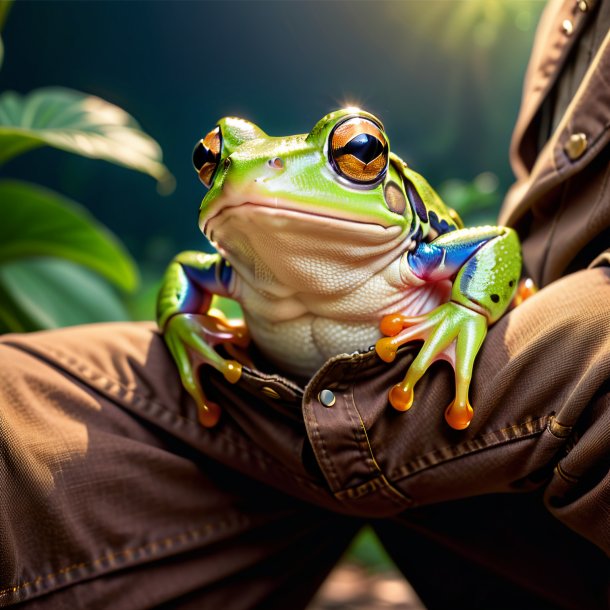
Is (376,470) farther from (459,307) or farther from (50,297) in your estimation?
(50,297)

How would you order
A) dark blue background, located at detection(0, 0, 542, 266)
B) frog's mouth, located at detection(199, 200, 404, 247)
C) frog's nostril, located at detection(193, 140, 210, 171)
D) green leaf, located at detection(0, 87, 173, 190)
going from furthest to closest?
dark blue background, located at detection(0, 0, 542, 266) < green leaf, located at detection(0, 87, 173, 190) < frog's nostril, located at detection(193, 140, 210, 171) < frog's mouth, located at detection(199, 200, 404, 247)

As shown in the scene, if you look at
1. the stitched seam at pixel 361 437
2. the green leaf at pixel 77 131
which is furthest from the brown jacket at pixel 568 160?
the green leaf at pixel 77 131

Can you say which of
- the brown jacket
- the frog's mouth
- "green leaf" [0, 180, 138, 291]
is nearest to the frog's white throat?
the frog's mouth

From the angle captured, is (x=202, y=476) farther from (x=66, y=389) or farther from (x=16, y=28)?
(x=16, y=28)

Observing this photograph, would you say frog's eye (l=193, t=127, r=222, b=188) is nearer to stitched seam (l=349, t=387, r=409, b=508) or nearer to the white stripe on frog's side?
the white stripe on frog's side

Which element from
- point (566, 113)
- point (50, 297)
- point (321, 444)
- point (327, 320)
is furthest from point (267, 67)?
point (321, 444)

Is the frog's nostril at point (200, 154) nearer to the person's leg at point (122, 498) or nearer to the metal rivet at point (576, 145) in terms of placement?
the person's leg at point (122, 498)
